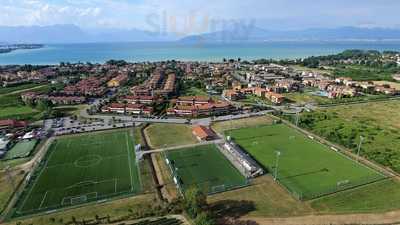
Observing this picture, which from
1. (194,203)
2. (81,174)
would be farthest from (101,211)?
(194,203)

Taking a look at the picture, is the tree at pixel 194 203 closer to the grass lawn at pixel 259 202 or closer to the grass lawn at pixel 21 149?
the grass lawn at pixel 259 202

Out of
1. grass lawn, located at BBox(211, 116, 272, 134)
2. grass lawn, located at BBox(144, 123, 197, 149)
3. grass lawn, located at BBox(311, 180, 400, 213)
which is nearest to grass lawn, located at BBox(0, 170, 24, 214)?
grass lawn, located at BBox(144, 123, 197, 149)

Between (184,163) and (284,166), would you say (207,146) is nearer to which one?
(184,163)

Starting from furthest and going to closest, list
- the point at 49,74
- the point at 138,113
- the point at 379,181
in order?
the point at 49,74, the point at 138,113, the point at 379,181

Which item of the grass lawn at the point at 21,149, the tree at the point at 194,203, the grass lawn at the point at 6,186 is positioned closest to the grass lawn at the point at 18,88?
the grass lawn at the point at 21,149

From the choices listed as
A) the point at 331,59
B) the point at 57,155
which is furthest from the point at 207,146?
the point at 331,59
